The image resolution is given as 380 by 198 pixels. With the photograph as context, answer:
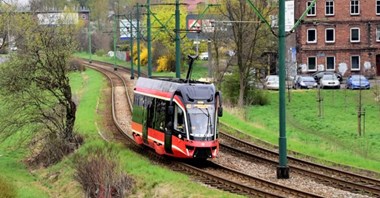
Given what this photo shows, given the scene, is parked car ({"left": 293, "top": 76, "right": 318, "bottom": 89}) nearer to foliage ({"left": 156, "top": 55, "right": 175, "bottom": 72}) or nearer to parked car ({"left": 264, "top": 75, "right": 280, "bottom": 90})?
parked car ({"left": 264, "top": 75, "right": 280, "bottom": 90})

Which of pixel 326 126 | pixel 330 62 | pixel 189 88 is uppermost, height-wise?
pixel 330 62

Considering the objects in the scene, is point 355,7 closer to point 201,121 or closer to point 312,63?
point 312,63

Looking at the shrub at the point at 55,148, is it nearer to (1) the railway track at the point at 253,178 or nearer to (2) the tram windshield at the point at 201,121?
(1) the railway track at the point at 253,178

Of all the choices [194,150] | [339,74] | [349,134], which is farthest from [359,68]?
[194,150]

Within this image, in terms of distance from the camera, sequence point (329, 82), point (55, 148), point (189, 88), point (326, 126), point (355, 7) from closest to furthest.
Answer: point (189, 88), point (55, 148), point (326, 126), point (329, 82), point (355, 7)

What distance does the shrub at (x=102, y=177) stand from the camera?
21.8 m

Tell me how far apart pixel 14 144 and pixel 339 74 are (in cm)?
4195

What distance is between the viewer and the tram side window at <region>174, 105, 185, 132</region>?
24.5 meters

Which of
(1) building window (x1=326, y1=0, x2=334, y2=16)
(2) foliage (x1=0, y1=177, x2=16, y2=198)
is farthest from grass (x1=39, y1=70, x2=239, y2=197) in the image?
(1) building window (x1=326, y1=0, x2=334, y2=16)

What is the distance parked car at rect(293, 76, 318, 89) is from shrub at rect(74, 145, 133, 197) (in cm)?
4191

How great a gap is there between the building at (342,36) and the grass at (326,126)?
14119 mm

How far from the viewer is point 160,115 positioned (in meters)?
26.4

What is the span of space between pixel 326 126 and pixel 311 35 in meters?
35.3

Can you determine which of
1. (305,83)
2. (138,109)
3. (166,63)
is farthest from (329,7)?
(138,109)
